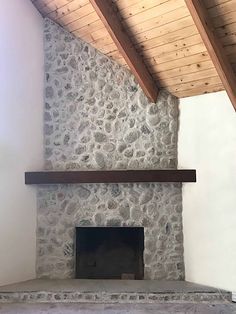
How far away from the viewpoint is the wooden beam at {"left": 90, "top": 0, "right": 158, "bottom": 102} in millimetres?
4090

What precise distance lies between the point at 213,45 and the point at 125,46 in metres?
1.15

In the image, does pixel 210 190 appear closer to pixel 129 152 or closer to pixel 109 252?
pixel 129 152

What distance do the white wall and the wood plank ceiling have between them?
46 cm

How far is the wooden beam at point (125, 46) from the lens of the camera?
13.4ft

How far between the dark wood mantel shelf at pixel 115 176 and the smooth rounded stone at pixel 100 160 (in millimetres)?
251

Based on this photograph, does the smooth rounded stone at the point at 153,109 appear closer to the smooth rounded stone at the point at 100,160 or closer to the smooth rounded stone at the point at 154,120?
the smooth rounded stone at the point at 154,120

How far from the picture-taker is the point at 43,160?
5129 millimetres

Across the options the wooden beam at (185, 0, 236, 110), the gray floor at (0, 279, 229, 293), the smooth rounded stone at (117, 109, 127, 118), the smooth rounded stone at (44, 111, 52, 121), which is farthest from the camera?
the smooth rounded stone at (44, 111, 52, 121)

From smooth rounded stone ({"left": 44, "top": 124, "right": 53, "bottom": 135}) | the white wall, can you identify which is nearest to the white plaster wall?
smooth rounded stone ({"left": 44, "top": 124, "right": 53, "bottom": 135})

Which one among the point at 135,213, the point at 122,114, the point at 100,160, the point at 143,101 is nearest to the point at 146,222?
the point at 135,213

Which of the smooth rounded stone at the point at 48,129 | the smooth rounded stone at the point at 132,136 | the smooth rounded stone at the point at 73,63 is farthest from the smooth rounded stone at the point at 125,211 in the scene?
the smooth rounded stone at the point at 73,63

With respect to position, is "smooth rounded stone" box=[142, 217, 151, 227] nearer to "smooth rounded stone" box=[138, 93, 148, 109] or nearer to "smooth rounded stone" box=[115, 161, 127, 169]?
"smooth rounded stone" box=[115, 161, 127, 169]

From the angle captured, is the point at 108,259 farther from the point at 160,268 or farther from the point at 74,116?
the point at 74,116

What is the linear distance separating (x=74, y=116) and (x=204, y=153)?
1813 mm
